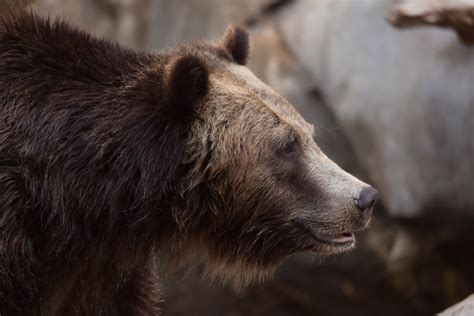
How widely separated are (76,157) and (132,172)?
0.92ft

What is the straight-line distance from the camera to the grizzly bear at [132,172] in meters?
4.52

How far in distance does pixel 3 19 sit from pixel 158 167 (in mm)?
1139

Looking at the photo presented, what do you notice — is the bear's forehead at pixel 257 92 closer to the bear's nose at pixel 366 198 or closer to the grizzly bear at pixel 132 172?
the grizzly bear at pixel 132 172

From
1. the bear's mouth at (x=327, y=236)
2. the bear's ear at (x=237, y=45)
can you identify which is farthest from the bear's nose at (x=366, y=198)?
the bear's ear at (x=237, y=45)

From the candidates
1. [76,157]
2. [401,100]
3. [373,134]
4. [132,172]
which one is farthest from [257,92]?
[373,134]

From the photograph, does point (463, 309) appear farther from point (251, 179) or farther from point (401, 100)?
point (401, 100)

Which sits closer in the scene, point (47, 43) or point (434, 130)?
point (47, 43)

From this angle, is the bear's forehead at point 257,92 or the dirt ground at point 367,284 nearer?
the bear's forehead at point 257,92

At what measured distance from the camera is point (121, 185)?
14.9 feet

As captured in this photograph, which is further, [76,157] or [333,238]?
[333,238]

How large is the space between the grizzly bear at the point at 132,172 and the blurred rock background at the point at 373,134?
9.95 ft

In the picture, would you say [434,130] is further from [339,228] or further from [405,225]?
[339,228]

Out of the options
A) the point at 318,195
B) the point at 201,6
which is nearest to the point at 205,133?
the point at 318,195

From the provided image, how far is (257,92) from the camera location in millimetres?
4824
